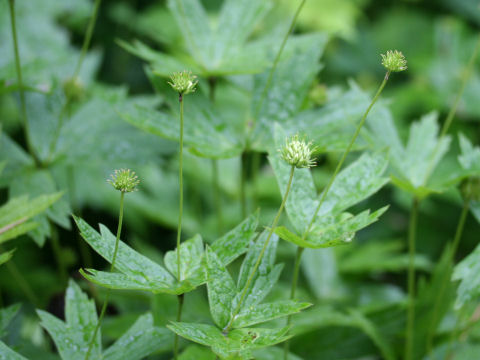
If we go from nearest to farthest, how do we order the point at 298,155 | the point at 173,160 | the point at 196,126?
1. the point at 298,155
2. the point at 196,126
3. the point at 173,160

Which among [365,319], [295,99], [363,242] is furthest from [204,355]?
[363,242]

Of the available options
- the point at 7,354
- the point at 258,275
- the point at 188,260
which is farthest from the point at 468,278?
the point at 7,354

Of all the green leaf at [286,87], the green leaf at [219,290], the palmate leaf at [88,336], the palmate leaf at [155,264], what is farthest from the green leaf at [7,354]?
the green leaf at [286,87]

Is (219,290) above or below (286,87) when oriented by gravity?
below

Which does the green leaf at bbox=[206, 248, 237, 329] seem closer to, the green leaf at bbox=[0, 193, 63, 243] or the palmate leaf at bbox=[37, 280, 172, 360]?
the palmate leaf at bbox=[37, 280, 172, 360]

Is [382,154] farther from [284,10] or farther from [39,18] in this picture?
[284,10]

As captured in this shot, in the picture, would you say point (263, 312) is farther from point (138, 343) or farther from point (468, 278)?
point (468, 278)
